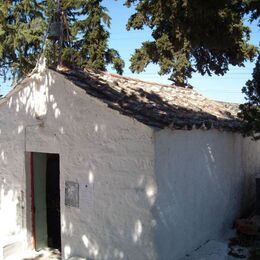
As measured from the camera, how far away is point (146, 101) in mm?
8211

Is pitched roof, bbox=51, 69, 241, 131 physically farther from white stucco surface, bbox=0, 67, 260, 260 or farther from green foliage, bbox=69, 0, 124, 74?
green foliage, bbox=69, 0, 124, 74

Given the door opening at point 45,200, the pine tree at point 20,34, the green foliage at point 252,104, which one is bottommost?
the door opening at point 45,200

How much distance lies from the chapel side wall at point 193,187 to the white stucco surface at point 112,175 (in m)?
0.02

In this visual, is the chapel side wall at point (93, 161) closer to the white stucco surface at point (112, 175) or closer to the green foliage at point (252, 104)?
the white stucco surface at point (112, 175)

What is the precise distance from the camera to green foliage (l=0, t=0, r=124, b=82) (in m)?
23.5

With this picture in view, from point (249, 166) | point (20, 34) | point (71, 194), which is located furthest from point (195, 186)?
point (20, 34)

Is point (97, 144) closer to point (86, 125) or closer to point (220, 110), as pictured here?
point (86, 125)

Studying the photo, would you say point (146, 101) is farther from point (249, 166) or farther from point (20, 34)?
point (20, 34)

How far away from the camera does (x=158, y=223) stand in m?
6.51

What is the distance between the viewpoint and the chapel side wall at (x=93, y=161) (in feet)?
21.5

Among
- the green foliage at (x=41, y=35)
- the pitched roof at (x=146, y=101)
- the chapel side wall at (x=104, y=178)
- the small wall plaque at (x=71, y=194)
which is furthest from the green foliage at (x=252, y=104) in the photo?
the green foliage at (x=41, y=35)

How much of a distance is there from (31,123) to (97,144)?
193 centimetres

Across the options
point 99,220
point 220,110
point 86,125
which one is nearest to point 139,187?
point 99,220

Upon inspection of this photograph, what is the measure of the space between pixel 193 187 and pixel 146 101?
1977mm
